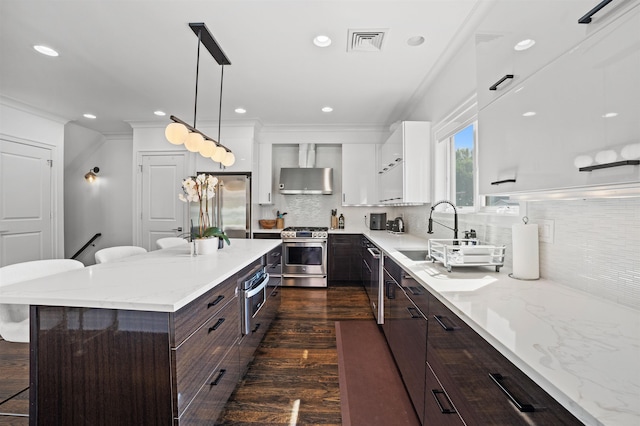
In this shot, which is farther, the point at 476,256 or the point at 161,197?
the point at 161,197

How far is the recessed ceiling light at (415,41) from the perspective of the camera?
232 centimetres

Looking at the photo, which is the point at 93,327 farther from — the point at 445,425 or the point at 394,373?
the point at 394,373

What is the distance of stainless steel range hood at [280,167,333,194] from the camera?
4855 mm

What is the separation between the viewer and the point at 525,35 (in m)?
1.16

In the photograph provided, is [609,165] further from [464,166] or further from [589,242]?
[464,166]

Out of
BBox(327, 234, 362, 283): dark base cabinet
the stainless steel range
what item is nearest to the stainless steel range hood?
the stainless steel range

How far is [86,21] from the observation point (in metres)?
2.16

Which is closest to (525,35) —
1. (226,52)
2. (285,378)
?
(226,52)

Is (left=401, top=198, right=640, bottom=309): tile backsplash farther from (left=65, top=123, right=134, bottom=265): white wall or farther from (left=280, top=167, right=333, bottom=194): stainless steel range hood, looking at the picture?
(left=65, top=123, right=134, bottom=265): white wall

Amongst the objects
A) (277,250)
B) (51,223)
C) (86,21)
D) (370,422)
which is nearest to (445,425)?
(370,422)

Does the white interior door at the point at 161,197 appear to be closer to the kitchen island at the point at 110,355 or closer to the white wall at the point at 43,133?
the white wall at the point at 43,133

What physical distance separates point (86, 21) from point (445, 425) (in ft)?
11.3

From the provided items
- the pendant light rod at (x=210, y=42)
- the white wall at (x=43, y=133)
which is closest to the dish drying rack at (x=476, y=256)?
the pendant light rod at (x=210, y=42)

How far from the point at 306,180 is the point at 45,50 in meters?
3.35
